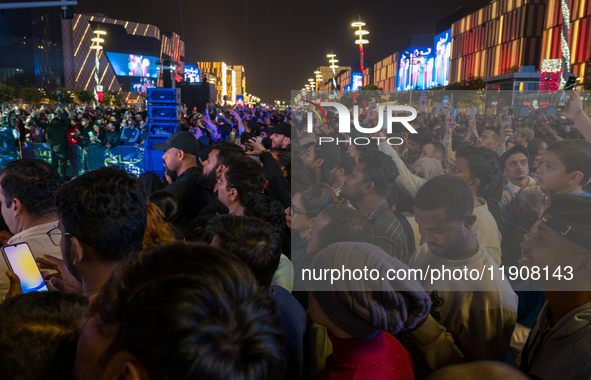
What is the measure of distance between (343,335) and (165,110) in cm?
1016

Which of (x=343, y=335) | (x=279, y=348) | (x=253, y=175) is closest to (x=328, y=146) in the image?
(x=253, y=175)

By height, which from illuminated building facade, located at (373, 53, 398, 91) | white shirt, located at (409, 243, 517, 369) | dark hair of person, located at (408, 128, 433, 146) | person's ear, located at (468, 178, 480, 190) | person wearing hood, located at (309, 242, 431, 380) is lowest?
white shirt, located at (409, 243, 517, 369)

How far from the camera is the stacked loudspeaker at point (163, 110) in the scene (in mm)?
10695

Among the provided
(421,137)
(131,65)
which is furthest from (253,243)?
(131,65)

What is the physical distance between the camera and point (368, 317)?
162 cm

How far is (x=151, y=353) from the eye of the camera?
2.55 ft

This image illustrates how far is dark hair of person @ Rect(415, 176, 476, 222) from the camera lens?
255cm

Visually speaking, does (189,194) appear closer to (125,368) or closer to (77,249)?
(77,249)

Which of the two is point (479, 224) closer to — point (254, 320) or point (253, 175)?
point (253, 175)

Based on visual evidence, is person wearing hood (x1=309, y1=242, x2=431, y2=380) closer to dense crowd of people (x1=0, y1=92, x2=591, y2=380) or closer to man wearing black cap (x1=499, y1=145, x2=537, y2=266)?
dense crowd of people (x1=0, y1=92, x2=591, y2=380)

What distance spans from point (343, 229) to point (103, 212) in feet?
4.67

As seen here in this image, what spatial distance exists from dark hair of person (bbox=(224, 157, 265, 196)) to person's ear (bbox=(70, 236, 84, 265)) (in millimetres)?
1944

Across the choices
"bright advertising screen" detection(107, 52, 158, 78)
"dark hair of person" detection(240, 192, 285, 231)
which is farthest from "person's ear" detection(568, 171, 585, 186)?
"bright advertising screen" detection(107, 52, 158, 78)

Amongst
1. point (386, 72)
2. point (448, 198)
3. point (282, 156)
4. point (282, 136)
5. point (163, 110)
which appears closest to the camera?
point (448, 198)
